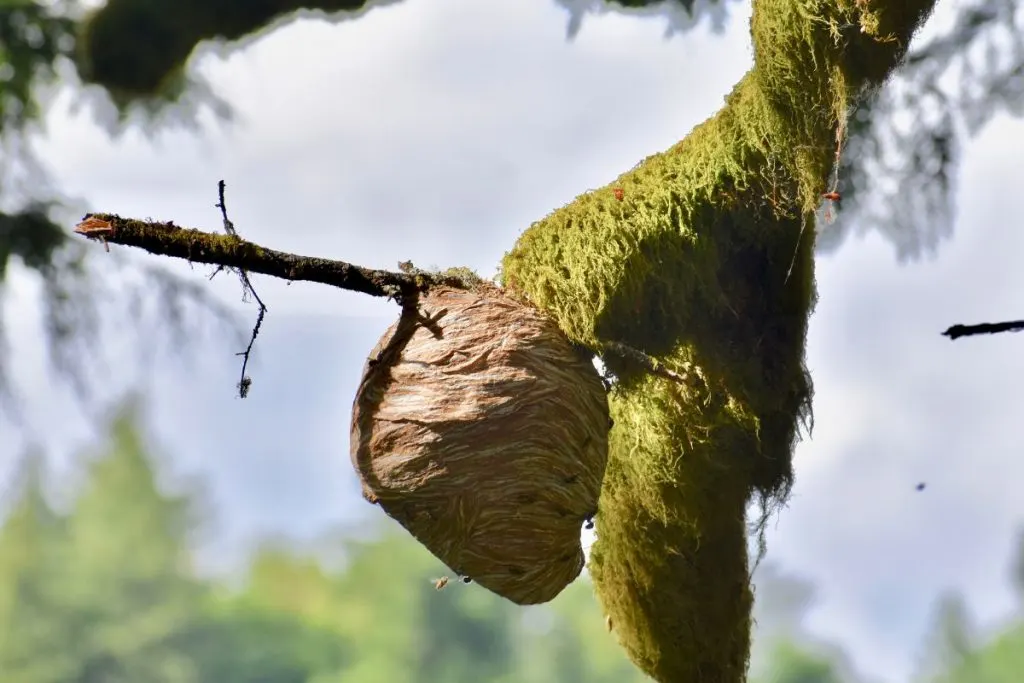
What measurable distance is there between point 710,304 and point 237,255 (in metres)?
0.41

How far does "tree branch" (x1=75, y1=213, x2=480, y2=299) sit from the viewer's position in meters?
0.71

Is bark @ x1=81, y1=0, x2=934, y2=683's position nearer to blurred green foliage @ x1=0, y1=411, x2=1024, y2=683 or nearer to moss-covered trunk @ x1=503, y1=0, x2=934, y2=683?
moss-covered trunk @ x1=503, y1=0, x2=934, y2=683

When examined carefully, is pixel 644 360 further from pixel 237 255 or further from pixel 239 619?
pixel 239 619

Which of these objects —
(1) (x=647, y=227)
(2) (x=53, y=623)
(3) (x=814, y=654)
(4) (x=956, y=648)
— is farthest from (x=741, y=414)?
(2) (x=53, y=623)

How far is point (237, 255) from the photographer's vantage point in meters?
0.74

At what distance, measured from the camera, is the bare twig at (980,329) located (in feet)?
1.82

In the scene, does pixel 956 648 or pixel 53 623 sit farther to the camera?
pixel 53 623

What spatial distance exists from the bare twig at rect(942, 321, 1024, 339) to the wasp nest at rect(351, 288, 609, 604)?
0.31 meters

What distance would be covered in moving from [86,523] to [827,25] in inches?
112

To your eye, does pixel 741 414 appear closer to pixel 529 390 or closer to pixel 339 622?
pixel 529 390

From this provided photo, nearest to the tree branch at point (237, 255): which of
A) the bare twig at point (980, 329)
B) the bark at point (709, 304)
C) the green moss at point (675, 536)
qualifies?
the bark at point (709, 304)

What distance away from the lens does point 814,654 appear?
2.28 m

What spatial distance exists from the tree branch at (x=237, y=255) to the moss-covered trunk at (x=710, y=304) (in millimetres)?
126

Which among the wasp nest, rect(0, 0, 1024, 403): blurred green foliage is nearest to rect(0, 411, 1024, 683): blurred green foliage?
rect(0, 0, 1024, 403): blurred green foliage
